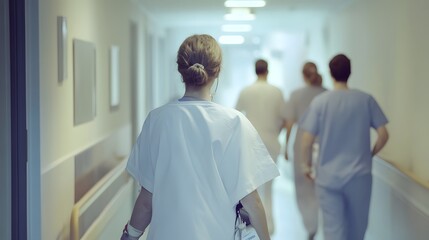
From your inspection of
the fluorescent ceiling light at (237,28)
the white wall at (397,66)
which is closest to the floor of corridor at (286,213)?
the white wall at (397,66)

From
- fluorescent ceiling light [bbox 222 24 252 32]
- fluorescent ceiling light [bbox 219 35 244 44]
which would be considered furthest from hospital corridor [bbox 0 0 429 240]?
fluorescent ceiling light [bbox 219 35 244 44]

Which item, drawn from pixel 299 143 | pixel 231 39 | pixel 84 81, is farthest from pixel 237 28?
pixel 84 81

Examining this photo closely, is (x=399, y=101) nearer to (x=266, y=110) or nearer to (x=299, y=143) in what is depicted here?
(x=299, y=143)

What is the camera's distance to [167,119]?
2361mm

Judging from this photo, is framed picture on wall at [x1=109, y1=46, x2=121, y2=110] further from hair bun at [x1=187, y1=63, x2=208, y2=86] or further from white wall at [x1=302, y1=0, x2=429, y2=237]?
hair bun at [x1=187, y1=63, x2=208, y2=86]

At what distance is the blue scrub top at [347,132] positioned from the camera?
393 cm

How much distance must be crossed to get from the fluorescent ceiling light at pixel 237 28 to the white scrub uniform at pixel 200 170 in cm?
595

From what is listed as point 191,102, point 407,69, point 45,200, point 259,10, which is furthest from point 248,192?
point 259,10

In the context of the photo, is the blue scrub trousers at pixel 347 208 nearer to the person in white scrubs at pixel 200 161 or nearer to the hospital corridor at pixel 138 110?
the hospital corridor at pixel 138 110

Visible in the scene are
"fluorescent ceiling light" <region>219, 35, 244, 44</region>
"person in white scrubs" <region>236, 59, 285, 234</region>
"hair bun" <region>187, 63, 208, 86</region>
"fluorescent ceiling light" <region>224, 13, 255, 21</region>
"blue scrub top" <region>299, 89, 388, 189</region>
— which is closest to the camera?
"hair bun" <region>187, 63, 208, 86</region>

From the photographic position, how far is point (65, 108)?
3139mm

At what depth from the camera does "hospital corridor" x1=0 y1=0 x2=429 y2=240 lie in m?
2.48

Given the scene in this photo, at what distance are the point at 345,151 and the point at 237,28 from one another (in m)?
5.04

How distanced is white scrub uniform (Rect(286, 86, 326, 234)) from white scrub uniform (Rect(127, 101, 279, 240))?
2901 mm
